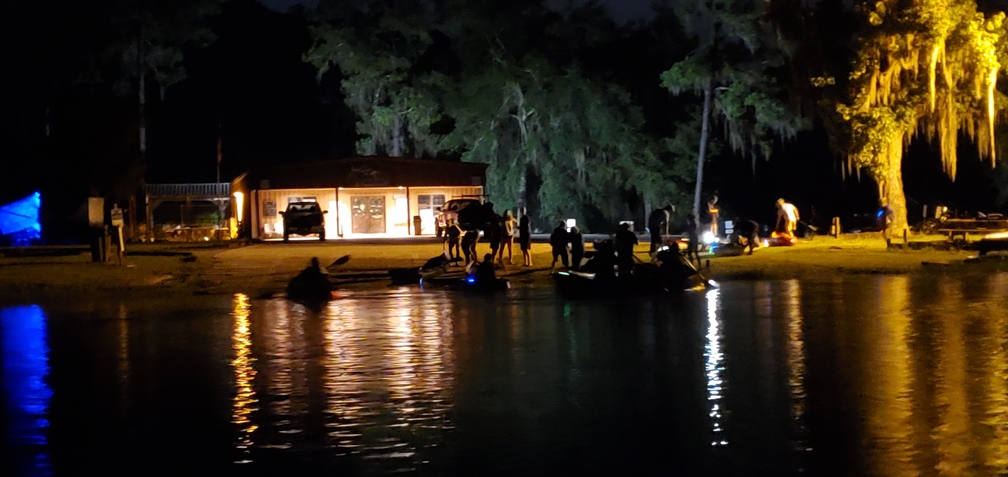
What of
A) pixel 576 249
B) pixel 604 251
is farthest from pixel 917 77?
pixel 604 251

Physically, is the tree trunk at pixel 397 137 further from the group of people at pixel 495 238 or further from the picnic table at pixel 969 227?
the picnic table at pixel 969 227

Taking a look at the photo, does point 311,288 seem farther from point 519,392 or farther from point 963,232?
point 963,232

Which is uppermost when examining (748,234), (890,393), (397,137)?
(397,137)

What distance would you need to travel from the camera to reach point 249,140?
62688 millimetres

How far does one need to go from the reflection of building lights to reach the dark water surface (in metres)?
27.0

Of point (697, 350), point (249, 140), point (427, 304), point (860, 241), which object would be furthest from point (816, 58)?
point (249, 140)

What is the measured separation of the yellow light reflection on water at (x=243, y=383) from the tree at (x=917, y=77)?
2332 cm

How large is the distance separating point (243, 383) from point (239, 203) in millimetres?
35328

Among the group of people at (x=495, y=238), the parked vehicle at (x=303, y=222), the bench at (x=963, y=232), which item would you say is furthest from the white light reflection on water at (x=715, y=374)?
the parked vehicle at (x=303, y=222)

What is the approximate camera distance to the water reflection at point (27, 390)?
885 cm

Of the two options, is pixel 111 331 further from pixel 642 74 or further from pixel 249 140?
pixel 249 140

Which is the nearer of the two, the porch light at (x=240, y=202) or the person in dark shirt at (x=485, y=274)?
the person in dark shirt at (x=485, y=274)

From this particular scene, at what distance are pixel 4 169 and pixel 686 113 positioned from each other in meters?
30.1

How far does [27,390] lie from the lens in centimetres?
1191
